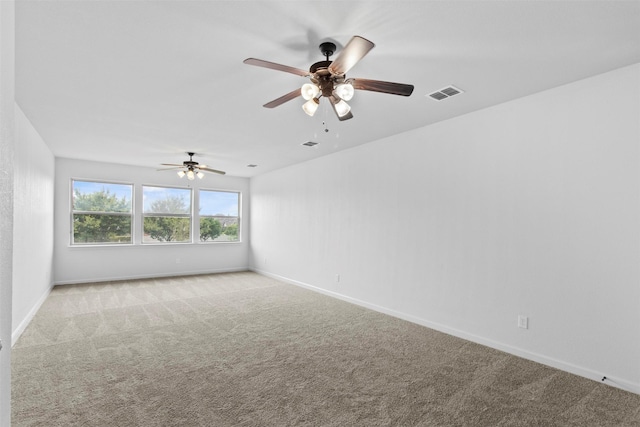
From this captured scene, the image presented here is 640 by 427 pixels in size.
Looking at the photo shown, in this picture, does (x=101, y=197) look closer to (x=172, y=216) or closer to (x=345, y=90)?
(x=172, y=216)

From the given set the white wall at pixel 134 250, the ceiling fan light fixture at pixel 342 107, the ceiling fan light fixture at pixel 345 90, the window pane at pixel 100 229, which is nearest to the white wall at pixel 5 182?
the ceiling fan light fixture at pixel 345 90

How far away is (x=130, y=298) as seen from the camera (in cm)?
552

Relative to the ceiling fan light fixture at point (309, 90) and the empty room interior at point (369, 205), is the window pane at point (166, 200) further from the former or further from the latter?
the ceiling fan light fixture at point (309, 90)

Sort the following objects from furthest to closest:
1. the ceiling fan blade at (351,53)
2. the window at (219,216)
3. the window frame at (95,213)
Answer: the window at (219,216)
the window frame at (95,213)
the ceiling fan blade at (351,53)

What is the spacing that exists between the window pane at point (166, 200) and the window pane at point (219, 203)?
37cm

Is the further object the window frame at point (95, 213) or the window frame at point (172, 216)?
the window frame at point (172, 216)

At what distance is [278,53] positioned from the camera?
2.51 m

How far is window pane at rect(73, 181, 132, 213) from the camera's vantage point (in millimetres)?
6723

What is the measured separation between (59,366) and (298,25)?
11.6 feet

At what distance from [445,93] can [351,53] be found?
1716mm

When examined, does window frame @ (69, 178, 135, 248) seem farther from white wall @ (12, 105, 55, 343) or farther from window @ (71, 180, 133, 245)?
white wall @ (12, 105, 55, 343)

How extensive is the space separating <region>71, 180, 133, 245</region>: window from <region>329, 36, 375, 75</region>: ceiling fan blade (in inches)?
Answer: 264

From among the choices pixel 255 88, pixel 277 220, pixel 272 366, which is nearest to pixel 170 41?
pixel 255 88

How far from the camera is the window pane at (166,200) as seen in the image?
24.6 ft
